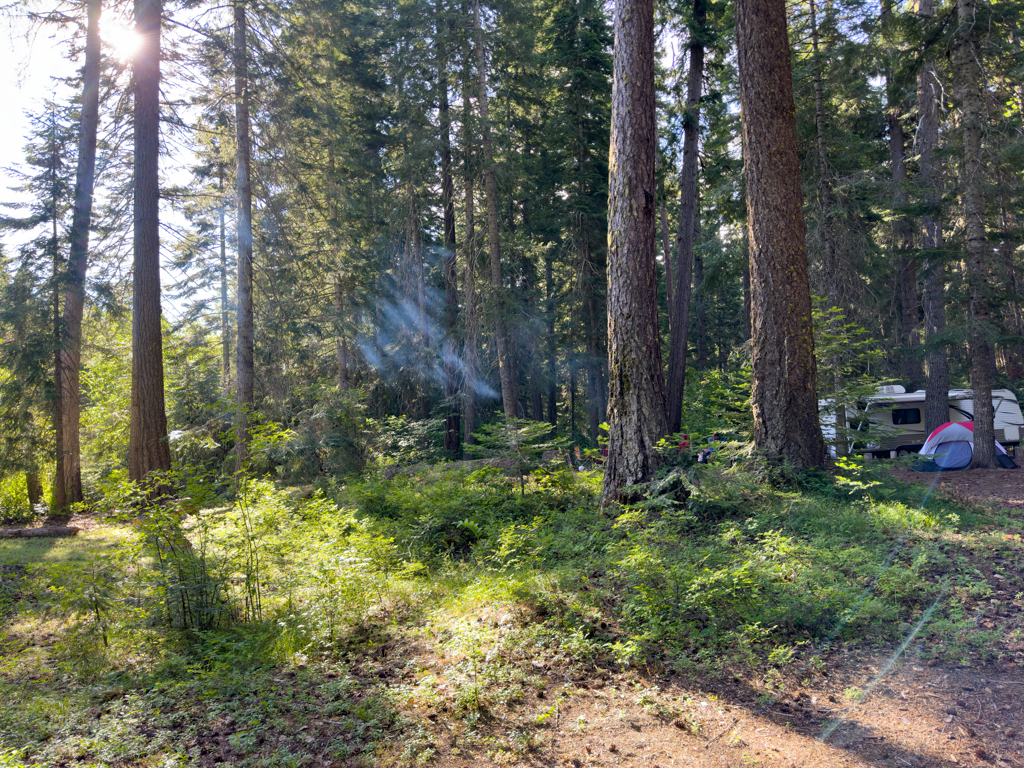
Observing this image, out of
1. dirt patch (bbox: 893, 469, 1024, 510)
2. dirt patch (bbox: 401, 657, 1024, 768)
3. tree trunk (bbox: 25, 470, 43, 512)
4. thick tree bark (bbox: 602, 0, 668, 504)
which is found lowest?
dirt patch (bbox: 893, 469, 1024, 510)

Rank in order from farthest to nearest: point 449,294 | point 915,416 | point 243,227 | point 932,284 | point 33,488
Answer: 1. point 449,294
2. point 915,416
3. point 932,284
4. point 33,488
5. point 243,227

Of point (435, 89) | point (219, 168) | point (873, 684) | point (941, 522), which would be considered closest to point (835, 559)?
point (873, 684)

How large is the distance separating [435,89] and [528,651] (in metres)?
17.0

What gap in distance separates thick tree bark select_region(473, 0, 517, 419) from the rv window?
1208 centimetres

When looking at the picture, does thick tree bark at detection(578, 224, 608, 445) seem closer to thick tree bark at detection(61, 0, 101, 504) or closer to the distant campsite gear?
the distant campsite gear

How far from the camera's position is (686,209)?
46.8 ft

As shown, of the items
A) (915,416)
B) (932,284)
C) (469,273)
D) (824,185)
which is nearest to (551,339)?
(469,273)

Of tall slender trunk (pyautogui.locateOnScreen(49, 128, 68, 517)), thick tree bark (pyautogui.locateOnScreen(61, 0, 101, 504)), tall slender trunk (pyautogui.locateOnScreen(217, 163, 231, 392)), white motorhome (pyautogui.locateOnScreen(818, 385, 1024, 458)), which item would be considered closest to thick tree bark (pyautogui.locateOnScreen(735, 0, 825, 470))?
white motorhome (pyautogui.locateOnScreen(818, 385, 1024, 458))

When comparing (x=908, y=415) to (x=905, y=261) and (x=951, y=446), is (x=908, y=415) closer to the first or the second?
(x=951, y=446)

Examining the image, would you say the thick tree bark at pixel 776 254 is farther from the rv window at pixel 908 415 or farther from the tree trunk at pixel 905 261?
the tree trunk at pixel 905 261

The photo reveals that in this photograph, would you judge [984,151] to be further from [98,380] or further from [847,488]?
[98,380]

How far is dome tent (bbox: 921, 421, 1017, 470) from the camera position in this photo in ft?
45.3

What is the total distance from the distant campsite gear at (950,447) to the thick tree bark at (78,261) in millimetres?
19601

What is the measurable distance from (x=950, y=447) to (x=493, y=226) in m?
13.2
